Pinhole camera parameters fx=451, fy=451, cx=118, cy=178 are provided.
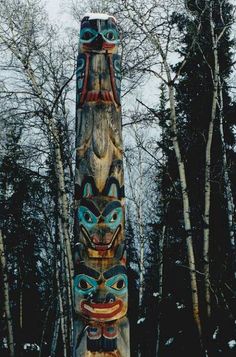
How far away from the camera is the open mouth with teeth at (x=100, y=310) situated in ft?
16.3

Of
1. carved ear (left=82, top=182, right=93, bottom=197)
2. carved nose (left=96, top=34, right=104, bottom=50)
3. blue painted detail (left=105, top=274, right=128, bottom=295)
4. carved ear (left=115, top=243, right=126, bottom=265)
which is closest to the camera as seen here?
blue painted detail (left=105, top=274, right=128, bottom=295)

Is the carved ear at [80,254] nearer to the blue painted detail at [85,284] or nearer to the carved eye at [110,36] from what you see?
the blue painted detail at [85,284]

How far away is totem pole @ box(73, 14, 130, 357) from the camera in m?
4.98

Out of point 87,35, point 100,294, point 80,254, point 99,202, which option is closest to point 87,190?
point 99,202

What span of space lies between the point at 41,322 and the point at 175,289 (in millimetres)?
11295

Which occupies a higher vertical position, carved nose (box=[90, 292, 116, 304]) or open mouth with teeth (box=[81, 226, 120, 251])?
open mouth with teeth (box=[81, 226, 120, 251])

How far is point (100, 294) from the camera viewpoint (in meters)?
5.04

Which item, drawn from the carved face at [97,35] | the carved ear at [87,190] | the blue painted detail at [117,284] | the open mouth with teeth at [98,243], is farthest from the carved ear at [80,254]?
the carved face at [97,35]

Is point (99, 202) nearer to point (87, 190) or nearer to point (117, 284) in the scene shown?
point (87, 190)

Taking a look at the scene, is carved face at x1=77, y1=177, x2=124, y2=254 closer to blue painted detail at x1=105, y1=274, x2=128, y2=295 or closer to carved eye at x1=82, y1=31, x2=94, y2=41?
blue painted detail at x1=105, y1=274, x2=128, y2=295

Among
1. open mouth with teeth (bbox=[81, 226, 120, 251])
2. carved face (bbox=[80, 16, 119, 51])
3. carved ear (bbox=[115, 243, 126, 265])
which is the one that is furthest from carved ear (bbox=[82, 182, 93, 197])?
carved face (bbox=[80, 16, 119, 51])

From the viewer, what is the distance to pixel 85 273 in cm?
508

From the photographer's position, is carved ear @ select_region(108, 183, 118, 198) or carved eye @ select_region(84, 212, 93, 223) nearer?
carved eye @ select_region(84, 212, 93, 223)

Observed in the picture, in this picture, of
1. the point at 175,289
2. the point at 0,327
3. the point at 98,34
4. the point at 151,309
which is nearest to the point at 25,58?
the point at 98,34
